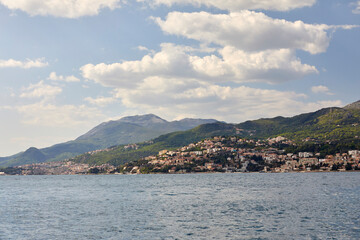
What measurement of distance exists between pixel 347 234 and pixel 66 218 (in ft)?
140

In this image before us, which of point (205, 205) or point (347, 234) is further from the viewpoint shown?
point (205, 205)

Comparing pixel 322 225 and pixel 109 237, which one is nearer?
pixel 109 237

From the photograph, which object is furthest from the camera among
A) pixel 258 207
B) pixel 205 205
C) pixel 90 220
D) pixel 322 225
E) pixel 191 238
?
pixel 205 205

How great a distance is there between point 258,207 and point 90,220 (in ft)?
99.9

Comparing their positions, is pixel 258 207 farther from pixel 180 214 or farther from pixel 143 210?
pixel 143 210

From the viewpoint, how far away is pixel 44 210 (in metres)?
69.1

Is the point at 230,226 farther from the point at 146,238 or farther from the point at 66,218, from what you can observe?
the point at 66,218

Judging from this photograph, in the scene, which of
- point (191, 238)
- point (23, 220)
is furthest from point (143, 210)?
point (191, 238)

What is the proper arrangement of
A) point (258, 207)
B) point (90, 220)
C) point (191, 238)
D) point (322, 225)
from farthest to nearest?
point (258, 207)
point (90, 220)
point (322, 225)
point (191, 238)

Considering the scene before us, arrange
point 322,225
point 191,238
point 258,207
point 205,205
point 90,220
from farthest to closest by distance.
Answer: point 205,205, point 258,207, point 90,220, point 322,225, point 191,238

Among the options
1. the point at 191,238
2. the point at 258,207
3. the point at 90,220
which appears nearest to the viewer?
the point at 191,238

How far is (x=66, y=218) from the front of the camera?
57812mm

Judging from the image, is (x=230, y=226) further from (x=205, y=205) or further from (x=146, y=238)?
(x=205, y=205)

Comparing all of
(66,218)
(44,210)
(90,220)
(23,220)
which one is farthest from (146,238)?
(44,210)
